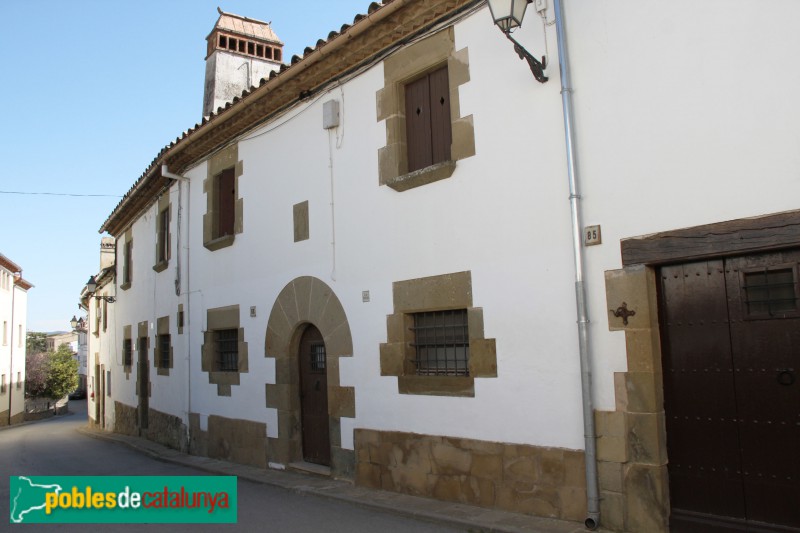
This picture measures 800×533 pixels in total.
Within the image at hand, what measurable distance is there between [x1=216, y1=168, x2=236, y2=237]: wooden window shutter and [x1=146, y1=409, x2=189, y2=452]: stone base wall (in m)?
3.60

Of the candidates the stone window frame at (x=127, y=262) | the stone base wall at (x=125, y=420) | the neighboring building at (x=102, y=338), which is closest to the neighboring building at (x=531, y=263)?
the stone base wall at (x=125, y=420)

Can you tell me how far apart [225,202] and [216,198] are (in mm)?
178

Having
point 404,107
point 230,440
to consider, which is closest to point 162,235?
point 230,440

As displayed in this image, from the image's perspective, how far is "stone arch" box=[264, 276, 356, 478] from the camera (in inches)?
305

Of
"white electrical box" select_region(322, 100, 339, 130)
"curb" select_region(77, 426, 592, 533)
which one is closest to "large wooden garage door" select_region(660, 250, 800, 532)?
"curb" select_region(77, 426, 592, 533)

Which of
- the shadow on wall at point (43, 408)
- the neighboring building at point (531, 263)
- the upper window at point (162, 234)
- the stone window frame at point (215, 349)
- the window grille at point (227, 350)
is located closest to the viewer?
the neighboring building at point (531, 263)

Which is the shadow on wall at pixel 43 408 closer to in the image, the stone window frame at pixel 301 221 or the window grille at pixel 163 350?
the window grille at pixel 163 350

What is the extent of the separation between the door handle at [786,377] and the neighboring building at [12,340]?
103 feet

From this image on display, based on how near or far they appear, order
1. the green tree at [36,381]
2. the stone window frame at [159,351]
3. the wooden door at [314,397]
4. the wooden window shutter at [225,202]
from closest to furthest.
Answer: the wooden door at [314,397], the wooden window shutter at [225,202], the stone window frame at [159,351], the green tree at [36,381]

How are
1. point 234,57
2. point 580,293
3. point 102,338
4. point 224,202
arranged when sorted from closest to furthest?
1. point 580,293
2. point 224,202
3. point 234,57
4. point 102,338

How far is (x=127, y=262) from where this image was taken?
16.8 meters

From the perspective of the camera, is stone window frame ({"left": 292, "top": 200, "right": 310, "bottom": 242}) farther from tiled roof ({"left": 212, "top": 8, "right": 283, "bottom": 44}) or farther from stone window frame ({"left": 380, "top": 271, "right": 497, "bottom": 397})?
tiled roof ({"left": 212, "top": 8, "right": 283, "bottom": 44})

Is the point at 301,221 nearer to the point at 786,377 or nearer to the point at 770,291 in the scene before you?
the point at 770,291

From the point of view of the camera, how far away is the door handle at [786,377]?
4.33 m
